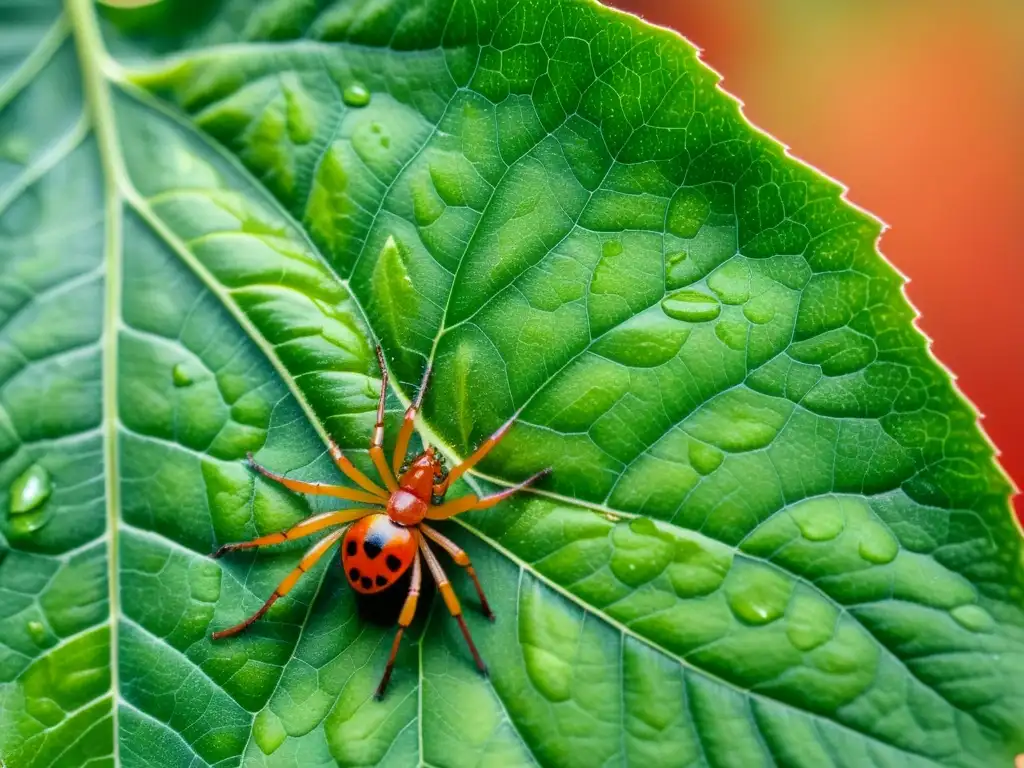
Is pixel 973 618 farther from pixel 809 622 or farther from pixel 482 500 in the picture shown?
pixel 482 500

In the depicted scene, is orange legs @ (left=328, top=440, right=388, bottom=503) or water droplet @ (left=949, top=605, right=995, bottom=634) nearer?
water droplet @ (left=949, top=605, right=995, bottom=634)

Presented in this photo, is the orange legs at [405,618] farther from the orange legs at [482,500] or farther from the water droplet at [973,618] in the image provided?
the water droplet at [973,618]

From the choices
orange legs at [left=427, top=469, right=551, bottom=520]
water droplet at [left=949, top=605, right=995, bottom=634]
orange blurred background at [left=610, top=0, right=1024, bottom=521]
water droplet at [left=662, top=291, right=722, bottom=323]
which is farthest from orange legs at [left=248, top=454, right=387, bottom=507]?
orange blurred background at [left=610, top=0, right=1024, bottom=521]

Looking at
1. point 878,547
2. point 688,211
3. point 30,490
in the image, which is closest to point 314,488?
point 30,490

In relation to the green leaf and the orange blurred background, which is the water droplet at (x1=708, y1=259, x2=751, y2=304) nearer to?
the green leaf

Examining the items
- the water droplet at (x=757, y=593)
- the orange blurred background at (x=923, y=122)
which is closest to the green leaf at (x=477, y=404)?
the water droplet at (x=757, y=593)
